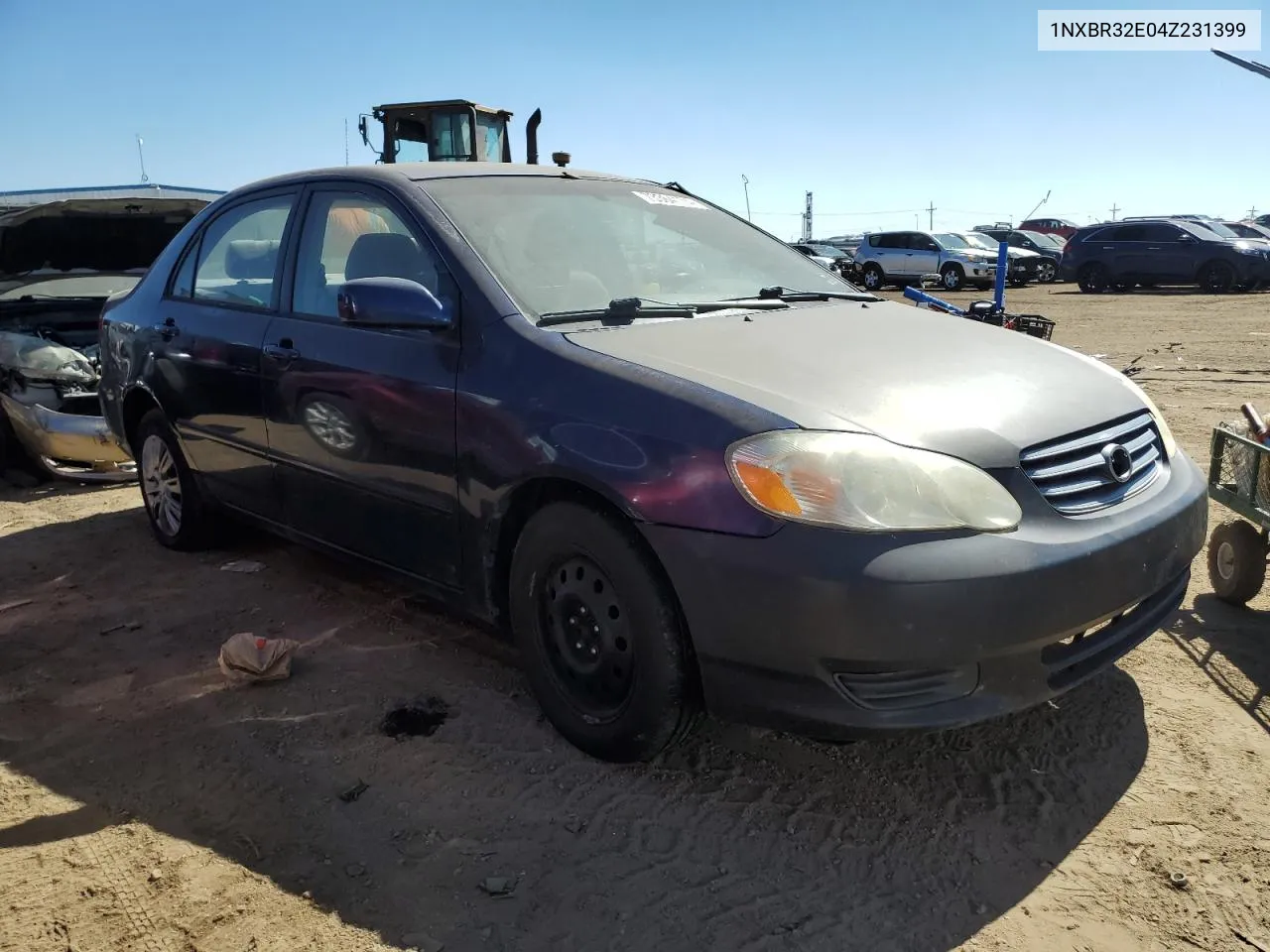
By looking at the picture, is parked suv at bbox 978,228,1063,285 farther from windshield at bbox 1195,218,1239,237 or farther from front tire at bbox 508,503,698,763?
front tire at bbox 508,503,698,763

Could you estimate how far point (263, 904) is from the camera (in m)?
2.25

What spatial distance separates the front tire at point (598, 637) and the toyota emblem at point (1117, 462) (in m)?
1.20

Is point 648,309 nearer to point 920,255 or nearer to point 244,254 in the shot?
point 244,254

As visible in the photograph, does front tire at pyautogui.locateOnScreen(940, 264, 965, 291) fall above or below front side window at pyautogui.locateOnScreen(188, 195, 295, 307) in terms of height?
below

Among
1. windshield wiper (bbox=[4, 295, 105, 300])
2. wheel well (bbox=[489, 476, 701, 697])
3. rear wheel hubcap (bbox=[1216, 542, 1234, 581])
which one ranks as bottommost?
rear wheel hubcap (bbox=[1216, 542, 1234, 581])

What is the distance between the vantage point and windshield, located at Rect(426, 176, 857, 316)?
10.2 ft

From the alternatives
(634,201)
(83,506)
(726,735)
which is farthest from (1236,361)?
(83,506)

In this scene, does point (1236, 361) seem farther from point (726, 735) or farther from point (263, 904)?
point (263, 904)

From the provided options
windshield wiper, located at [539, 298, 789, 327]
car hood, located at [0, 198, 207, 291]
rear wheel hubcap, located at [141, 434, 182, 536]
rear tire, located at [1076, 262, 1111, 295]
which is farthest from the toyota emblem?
rear tire, located at [1076, 262, 1111, 295]

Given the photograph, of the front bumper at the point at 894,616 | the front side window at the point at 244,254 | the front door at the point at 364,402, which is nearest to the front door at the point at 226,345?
the front side window at the point at 244,254

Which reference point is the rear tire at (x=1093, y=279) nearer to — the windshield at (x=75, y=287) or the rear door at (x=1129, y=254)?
the rear door at (x=1129, y=254)

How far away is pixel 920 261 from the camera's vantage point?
2581 cm

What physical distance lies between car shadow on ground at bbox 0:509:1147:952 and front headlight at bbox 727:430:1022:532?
2.78 feet

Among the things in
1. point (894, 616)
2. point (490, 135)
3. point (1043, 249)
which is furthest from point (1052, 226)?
point (894, 616)
